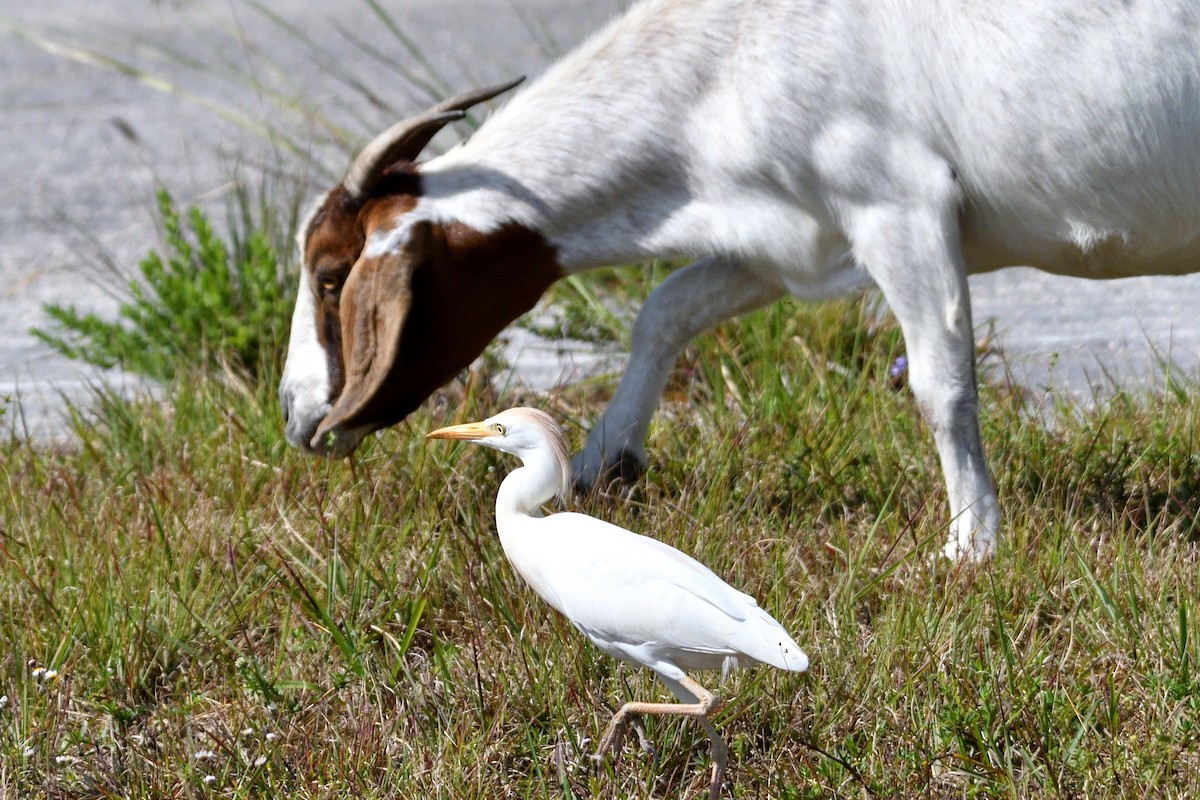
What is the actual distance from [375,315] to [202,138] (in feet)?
17.5

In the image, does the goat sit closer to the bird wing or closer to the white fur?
the white fur

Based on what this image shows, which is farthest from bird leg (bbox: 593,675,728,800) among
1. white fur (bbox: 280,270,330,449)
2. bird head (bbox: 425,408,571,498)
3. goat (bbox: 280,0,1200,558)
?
white fur (bbox: 280,270,330,449)

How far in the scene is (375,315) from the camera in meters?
4.09

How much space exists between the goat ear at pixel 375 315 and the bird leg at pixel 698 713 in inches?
53.0

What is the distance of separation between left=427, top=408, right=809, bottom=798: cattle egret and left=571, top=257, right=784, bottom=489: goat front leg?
129 centimetres

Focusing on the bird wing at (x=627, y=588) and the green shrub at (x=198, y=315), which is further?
the green shrub at (x=198, y=315)

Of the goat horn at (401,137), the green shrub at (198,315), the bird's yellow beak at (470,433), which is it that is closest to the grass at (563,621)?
the bird's yellow beak at (470,433)

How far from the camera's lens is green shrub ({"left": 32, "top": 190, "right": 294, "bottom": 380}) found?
5.52 meters

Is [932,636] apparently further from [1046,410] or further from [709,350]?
[709,350]

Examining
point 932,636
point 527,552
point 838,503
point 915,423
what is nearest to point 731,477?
point 838,503

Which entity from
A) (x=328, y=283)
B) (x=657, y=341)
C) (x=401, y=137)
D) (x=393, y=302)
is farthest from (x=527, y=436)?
(x=657, y=341)

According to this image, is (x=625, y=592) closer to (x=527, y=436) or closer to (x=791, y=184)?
(x=527, y=436)

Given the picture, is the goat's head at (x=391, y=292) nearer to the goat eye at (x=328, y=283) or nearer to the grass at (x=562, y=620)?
the goat eye at (x=328, y=283)

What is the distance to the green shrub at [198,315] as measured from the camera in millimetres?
5520
